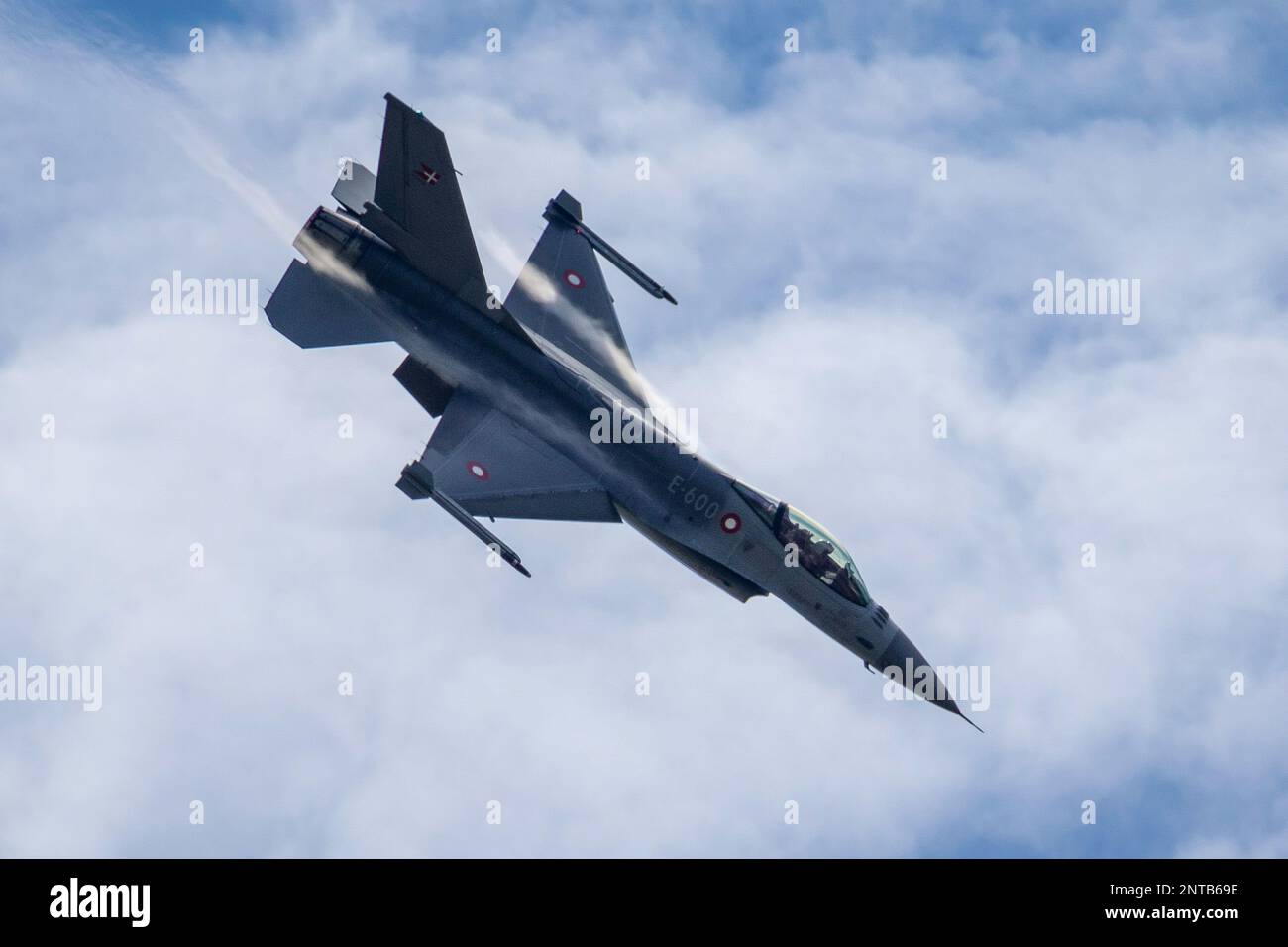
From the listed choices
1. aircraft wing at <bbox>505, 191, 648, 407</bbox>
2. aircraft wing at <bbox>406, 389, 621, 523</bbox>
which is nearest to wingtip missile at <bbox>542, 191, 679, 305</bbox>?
aircraft wing at <bbox>505, 191, 648, 407</bbox>

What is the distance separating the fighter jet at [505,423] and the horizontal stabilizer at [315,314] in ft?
0.10

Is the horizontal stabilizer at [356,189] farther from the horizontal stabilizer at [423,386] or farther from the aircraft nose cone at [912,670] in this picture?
the aircraft nose cone at [912,670]

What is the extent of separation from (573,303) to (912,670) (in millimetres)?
11787

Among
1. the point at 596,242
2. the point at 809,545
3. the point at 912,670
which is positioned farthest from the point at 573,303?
the point at 912,670

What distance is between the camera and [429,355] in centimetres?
3431

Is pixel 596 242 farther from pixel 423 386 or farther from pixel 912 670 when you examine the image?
pixel 912 670

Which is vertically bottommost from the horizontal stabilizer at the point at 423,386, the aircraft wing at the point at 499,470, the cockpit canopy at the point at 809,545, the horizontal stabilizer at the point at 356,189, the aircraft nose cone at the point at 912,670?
the aircraft nose cone at the point at 912,670

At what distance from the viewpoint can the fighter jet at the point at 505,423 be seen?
33.8 meters

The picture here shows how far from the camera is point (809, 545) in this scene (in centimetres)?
3462

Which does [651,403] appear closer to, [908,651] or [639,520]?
[639,520]

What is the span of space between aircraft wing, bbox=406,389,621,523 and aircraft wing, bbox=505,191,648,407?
2600mm

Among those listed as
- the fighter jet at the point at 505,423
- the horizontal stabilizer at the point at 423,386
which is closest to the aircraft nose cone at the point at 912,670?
the fighter jet at the point at 505,423

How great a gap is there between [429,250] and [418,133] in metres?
2.49

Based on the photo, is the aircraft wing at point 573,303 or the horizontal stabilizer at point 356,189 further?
the aircraft wing at point 573,303
